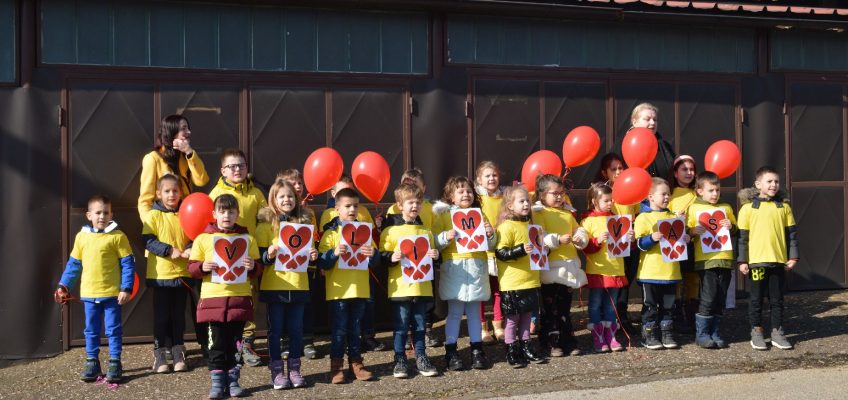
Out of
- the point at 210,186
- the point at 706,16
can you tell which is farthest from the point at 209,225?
the point at 706,16

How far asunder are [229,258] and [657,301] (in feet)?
11.8

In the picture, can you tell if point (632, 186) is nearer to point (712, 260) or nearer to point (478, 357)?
point (712, 260)

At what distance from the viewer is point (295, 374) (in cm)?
670

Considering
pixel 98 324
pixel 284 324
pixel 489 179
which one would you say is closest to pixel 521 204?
pixel 489 179

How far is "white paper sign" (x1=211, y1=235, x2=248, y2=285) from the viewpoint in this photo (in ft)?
21.0

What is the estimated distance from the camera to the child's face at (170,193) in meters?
7.07

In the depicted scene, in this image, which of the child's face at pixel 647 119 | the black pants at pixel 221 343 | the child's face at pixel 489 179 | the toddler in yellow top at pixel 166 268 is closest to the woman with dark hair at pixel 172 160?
the toddler in yellow top at pixel 166 268

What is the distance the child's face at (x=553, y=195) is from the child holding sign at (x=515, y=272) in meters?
0.35

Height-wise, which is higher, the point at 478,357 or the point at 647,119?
the point at 647,119

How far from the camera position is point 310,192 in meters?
7.31

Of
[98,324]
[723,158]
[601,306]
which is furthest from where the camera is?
[723,158]

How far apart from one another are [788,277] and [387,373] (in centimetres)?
514

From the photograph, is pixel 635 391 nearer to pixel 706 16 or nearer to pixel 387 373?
pixel 387 373

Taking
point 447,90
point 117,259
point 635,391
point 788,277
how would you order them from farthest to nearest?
point 788,277
point 447,90
point 117,259
point 635,391
